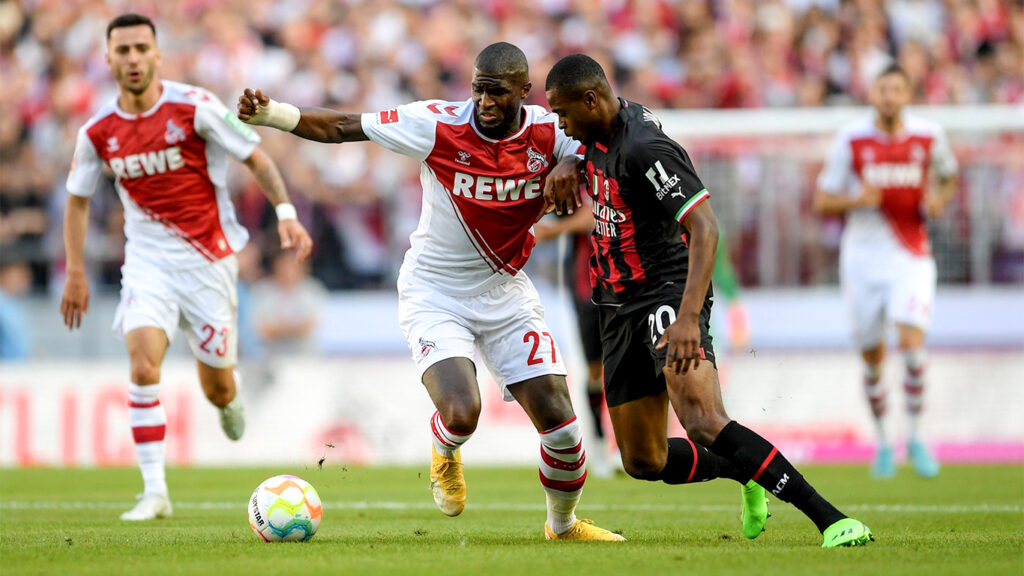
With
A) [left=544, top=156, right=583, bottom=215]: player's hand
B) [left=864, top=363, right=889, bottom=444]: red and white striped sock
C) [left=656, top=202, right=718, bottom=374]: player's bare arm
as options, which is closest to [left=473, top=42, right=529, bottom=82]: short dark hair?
[left=544, top=156, right=583, bottom=215]: player's hand

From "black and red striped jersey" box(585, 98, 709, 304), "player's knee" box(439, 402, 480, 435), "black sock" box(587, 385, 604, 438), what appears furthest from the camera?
"black sock" box(587, 385, 604, 438)

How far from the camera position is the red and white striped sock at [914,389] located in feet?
41.0

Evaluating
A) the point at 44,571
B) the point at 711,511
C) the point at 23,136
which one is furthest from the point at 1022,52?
the point at 44,571

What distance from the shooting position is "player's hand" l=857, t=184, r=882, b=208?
12406mm

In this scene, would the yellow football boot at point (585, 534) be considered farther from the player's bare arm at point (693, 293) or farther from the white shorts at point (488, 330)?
the player's bare arm at point (693, 293)

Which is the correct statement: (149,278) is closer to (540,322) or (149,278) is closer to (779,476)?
(540,322)

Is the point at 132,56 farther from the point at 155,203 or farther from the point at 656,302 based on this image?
the point at 656,302

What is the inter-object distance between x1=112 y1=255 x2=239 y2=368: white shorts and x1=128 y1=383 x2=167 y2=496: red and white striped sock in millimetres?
401

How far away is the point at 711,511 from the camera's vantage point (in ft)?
29.8

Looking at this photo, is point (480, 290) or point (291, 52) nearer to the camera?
point (480, 290)

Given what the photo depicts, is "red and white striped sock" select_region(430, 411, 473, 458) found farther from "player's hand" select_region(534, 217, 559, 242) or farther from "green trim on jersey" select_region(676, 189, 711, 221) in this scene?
"player's hand" select_region(534, 217, 559, 242)

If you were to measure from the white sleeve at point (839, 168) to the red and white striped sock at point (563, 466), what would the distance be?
20.9 ft

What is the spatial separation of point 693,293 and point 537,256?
Result: 999 centimetres

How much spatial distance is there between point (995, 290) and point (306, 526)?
10649mm
